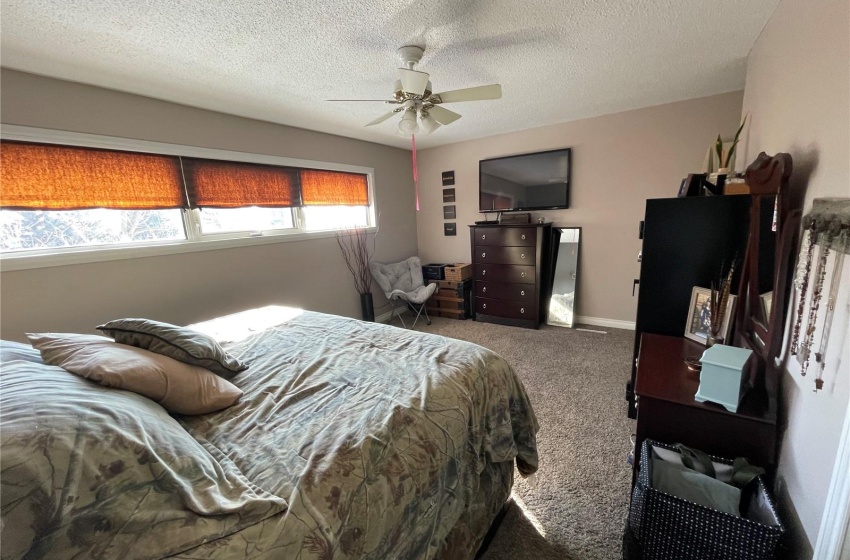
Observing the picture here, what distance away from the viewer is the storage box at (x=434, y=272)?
4238 mm

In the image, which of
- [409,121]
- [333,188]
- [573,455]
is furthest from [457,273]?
[573,455]

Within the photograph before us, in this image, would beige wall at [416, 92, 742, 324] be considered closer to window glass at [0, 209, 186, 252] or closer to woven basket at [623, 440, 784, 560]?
woven basket at [623, 440, 784, 560]

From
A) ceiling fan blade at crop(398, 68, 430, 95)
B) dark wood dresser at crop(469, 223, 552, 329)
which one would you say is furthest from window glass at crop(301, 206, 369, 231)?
ceiling fan blade at crop(398, 68, 430, 95)

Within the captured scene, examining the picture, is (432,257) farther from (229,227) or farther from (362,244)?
(229,227)

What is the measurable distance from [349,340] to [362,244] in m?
2.41

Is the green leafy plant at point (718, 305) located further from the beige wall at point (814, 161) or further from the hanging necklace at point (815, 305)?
the hanging necklace at point (815, 305)

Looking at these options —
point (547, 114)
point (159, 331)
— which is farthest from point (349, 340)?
point (547, 114)

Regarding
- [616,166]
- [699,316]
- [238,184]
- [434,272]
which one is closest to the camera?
[699,316]

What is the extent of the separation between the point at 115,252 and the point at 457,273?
315cm

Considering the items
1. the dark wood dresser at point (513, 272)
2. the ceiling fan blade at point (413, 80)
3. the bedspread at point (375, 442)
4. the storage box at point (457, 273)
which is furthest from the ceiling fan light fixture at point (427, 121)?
the storage box at point (457, 273)

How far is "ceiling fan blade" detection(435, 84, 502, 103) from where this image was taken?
1.83 meters

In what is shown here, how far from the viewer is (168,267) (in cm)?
242

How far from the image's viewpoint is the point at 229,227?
287cm

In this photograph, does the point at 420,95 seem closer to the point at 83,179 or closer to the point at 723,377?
the point at 723,377
